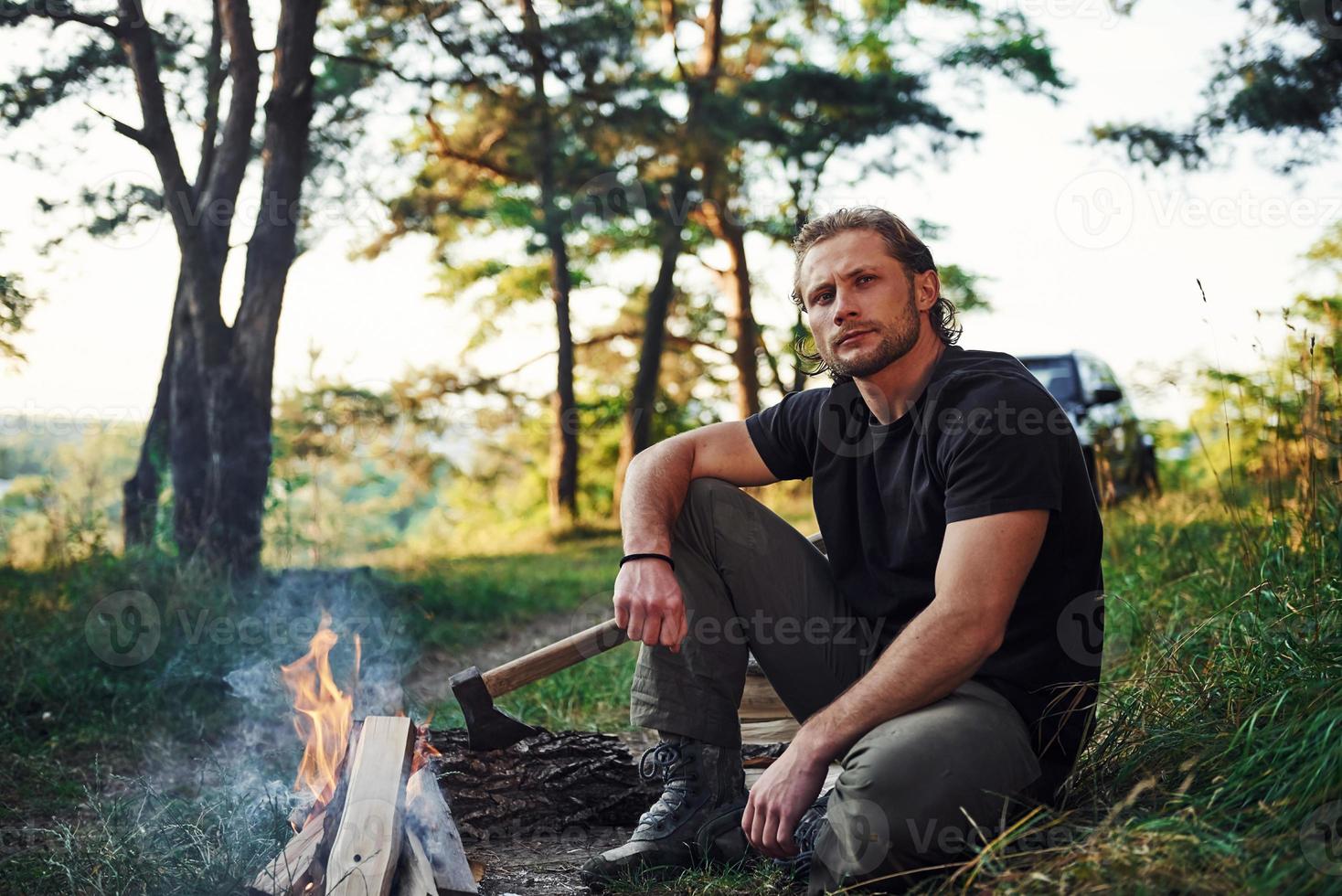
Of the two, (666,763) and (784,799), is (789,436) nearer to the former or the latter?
(666,763)

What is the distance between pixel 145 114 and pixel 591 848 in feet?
20.1

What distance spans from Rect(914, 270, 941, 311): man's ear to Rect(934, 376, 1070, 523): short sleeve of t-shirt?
0.41 meters

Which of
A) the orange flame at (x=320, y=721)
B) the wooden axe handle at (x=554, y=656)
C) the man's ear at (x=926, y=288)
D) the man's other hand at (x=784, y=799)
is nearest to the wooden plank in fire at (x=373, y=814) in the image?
the orange flame at (x=320, y=721)

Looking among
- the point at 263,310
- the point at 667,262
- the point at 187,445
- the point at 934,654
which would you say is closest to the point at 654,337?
the point at 667,262

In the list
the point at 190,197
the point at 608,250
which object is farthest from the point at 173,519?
the point at 608,250

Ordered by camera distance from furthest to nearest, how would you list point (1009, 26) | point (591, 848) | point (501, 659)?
point (1009, 26)
point (501, 659)
point (591, 848)

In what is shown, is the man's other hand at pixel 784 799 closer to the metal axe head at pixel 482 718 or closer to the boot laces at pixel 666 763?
the boot laces at pixel 666 763

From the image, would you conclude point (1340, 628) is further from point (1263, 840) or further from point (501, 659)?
point (501, 659)

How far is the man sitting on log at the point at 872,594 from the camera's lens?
215cm

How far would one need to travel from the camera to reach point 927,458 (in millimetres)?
2422

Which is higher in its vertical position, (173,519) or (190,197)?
(190,197)

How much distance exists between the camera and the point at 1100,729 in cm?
275

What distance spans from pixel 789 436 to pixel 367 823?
1.46 meters

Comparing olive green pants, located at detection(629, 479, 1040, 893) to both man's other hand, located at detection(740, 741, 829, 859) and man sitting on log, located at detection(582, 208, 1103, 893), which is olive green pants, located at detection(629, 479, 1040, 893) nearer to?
man sitting on log, located at detection(582, 208, 1103, 893)
